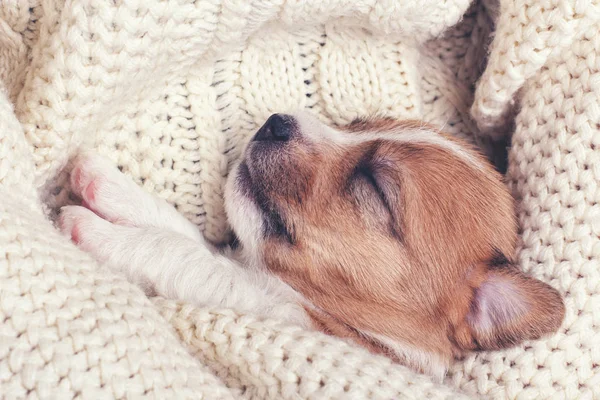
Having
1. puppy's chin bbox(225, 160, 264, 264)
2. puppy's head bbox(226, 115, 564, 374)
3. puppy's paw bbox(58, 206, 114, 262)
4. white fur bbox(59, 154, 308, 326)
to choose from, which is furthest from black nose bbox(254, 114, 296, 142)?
puppy's paw bbox(58, 206, 114, 262)

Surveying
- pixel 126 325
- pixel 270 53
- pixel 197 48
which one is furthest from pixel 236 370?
pixel 270 53

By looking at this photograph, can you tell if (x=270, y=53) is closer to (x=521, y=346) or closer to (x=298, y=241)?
(x=298, y=241)

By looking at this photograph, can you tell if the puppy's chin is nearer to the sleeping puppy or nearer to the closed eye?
the sleeping puppy

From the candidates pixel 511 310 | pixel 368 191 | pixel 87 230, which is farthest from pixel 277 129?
pixel 511 310

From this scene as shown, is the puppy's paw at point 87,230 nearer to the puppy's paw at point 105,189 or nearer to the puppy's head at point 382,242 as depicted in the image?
the puppy's paw at point 105,189

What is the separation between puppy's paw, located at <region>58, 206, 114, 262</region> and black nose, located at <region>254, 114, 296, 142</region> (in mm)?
571

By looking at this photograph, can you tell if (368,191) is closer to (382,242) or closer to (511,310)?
(382,242)

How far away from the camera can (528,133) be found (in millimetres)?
2025

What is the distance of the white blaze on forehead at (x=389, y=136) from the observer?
212 cm

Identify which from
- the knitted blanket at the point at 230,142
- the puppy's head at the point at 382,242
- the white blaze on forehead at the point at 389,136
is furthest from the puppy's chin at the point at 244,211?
the white blaze on forehead at the point at 389,136

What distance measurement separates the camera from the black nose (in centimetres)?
201

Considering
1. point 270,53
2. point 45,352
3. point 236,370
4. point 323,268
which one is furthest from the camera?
point 270,53

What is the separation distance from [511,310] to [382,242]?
1.45ft

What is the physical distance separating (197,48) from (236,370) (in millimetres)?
963
